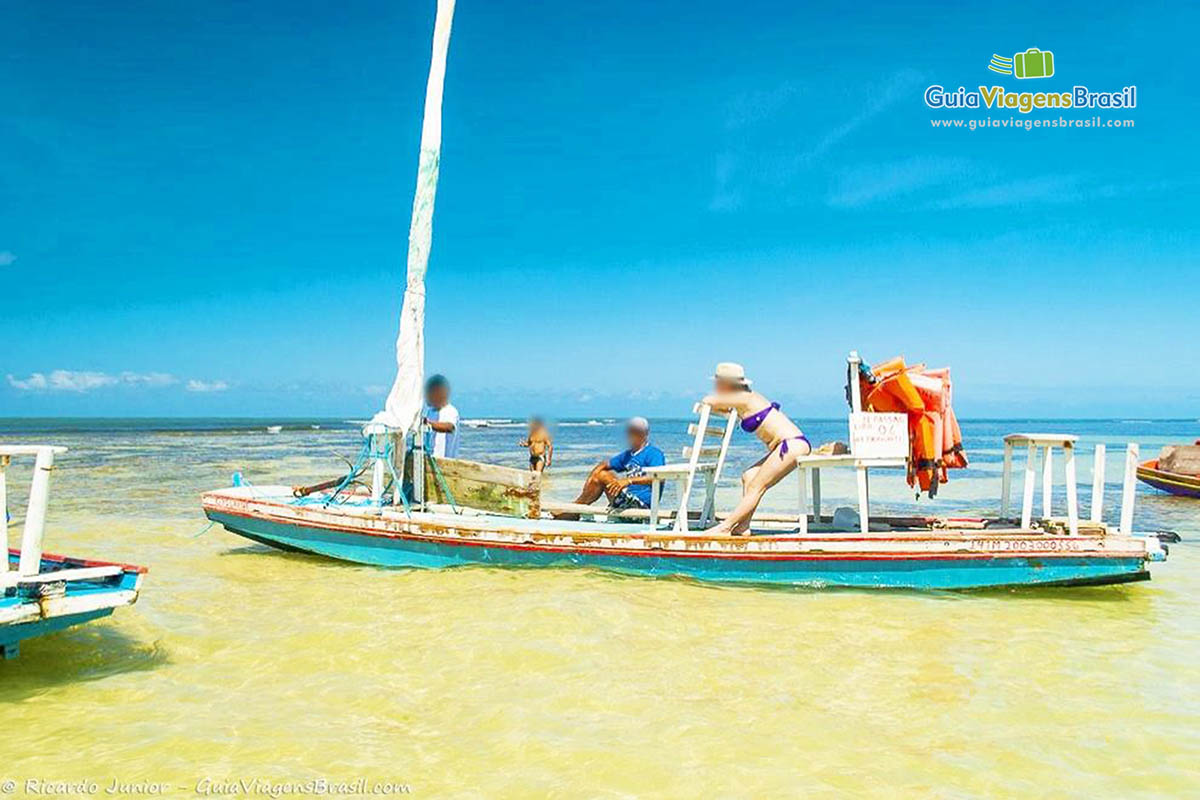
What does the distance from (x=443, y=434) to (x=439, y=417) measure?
23cm

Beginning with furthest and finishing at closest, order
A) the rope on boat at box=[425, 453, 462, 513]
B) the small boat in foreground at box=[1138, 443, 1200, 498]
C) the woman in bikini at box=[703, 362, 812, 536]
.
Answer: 1. the small boat in foreground at box=[1138, 443, 1200, 498]
2. the rope on boat at box=[425, 453, 462, 513]
3. the woman in bikini at box=[703, 362, 812, 536]

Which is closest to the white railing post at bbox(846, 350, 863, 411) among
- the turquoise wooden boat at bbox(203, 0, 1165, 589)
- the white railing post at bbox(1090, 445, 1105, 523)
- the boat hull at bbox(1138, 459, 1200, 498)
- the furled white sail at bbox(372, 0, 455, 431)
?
the turquoise wooden boat at bbox(203, 0, 1165, 589)

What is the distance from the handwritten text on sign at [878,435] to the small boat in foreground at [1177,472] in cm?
1499

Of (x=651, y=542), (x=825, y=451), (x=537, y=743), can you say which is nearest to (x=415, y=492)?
(x=651, y=542)

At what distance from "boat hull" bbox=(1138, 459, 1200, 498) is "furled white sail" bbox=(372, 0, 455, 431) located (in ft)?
60.3

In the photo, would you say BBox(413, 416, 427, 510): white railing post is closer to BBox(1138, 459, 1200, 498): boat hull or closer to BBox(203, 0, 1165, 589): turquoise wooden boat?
BBox(203, 0, 1165, 589): turquoise wooden boat

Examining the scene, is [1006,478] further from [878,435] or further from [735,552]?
[735,552]

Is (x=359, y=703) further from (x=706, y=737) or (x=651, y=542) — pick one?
(x=651, y=542)

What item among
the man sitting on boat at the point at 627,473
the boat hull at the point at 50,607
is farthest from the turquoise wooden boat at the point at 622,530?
the boat hull at the point at 50,607

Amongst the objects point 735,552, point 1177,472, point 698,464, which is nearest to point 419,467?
point 698,464

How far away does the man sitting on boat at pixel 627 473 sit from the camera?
1016cm

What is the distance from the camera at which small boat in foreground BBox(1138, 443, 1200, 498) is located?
18906 millimetres

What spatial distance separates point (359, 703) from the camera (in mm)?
5355

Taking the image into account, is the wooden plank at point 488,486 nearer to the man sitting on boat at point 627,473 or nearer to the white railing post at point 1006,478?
the man sitting on boat at point 627,473
